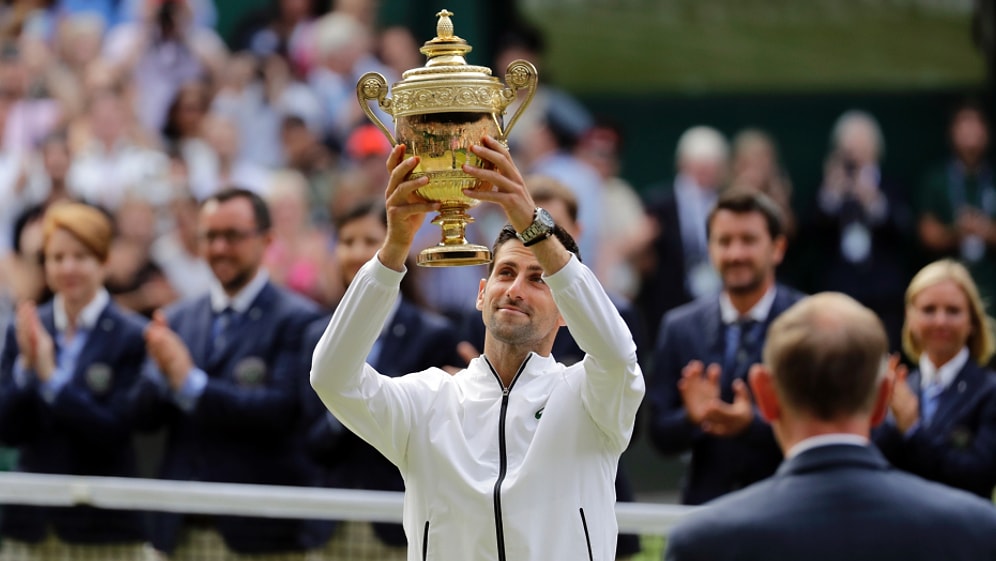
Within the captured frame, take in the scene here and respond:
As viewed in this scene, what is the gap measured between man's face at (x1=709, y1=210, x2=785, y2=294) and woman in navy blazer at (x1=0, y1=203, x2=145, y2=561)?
2825mm

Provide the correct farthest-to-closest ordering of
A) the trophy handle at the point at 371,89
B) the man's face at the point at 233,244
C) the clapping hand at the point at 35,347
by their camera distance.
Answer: the clapping hand at the point at 35,347
the man's face at the point at 233,244
the trophy handle at the point at 371,89

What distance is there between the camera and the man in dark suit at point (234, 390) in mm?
8148

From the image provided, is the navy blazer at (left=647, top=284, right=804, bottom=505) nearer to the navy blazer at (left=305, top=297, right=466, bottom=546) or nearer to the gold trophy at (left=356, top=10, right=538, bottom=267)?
the navy blazer at (left=305, top=297, right=466, bottom=546)

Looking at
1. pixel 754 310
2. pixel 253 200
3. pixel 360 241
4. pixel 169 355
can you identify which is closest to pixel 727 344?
pixel 754 310

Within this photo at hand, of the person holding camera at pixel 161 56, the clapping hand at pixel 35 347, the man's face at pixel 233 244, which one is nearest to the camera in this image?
the man's face at pixel 233 244

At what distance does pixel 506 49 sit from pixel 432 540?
975 cm

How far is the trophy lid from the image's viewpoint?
5.34 m

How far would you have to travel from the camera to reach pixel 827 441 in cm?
393

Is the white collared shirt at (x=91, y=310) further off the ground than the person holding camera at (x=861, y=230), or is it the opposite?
the person holding camera at (x=861, y=230)

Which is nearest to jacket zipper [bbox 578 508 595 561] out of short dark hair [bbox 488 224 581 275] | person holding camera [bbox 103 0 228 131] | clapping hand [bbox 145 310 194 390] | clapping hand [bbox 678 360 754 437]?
short dark hair [bbox 488 224 581 275]

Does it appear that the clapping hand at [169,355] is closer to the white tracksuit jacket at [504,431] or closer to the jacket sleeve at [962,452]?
the white tracksuit jacket at [504,431]

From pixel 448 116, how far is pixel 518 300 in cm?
60

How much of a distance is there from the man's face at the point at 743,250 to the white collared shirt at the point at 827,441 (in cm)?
402

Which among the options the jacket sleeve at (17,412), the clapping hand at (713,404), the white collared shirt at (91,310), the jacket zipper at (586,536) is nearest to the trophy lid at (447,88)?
the jacket zipper at (586,536)
